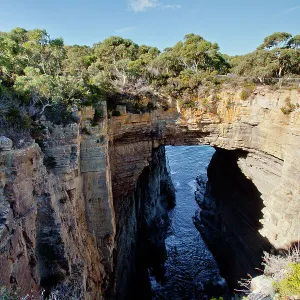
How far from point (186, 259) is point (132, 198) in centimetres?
1009

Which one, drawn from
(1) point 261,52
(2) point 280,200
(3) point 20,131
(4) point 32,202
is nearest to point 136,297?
(2) point 280,200

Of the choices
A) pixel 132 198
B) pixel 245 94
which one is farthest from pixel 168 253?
pixel 245 94

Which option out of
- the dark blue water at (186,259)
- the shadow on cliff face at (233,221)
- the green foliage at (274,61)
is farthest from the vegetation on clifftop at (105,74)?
the dark blue water at (186,259)

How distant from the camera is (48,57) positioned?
16.3 metres

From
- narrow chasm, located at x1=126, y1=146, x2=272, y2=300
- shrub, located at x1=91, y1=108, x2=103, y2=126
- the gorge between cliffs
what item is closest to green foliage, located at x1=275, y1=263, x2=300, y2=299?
the gorge between cliffs

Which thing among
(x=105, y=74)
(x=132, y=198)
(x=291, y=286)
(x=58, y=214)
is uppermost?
(x=105, y=74)

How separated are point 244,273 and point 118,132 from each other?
14.4 metres

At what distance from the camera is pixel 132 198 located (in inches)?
795

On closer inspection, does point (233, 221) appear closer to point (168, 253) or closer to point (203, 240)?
point (203, 240)

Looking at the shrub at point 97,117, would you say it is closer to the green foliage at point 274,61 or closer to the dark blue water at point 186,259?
the green foliage at point 274,61

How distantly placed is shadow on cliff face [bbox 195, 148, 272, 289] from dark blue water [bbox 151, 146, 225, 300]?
45.2 inches

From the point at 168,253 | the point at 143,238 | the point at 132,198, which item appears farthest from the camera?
the point at 168,253

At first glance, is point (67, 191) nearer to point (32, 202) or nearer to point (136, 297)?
point (32, 202)

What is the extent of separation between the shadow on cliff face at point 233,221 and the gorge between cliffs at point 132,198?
9 centimetres
